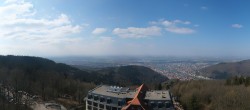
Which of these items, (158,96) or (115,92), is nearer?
(158,96)

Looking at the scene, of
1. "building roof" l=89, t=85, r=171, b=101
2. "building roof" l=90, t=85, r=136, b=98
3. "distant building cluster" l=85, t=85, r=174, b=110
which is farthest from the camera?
"building roof" l=90, t=85, r=136, b=98

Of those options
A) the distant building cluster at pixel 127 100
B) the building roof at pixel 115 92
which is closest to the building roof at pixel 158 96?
the distant building cluster at pixel 127 100

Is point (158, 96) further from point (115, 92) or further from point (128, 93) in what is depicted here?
point (115, 92)

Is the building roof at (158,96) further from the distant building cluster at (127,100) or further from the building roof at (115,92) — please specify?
the building roof at (115,92)

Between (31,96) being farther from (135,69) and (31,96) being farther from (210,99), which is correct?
(135,69)

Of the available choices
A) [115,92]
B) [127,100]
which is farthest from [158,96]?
[115,92]

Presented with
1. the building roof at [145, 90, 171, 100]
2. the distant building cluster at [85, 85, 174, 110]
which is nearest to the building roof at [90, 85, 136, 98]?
the distant building cluster at [85, 85, 174, 110]

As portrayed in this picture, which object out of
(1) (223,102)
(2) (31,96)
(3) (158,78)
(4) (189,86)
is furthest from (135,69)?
(1) (223,102)

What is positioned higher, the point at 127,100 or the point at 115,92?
the point at 115,92

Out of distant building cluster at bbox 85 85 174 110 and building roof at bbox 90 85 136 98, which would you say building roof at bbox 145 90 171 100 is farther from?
building roof at bbox 90 85 136 98
